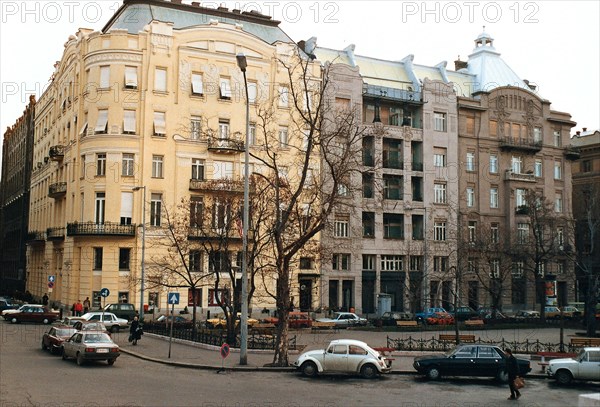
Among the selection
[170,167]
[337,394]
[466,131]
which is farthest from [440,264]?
[337,394]

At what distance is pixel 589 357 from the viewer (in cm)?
2275

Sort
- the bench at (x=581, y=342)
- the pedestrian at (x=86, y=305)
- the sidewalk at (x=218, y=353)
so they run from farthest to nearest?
1. the pedestrian at (x=86, y=305)
2. the bench at (x=581, y=342)
3. the sidewalk at (x=218, y=353)

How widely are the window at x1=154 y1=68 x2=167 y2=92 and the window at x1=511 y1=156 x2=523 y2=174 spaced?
39.1m

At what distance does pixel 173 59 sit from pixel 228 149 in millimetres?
8954

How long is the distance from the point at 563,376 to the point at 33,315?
116ft

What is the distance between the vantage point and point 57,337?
28.1 m

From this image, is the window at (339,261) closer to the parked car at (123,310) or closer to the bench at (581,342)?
the parked car at (123,310)

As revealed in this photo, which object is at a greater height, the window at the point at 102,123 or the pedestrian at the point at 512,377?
the window at the point at 102,123

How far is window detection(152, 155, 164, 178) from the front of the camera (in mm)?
53469

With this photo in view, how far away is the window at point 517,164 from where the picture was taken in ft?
231

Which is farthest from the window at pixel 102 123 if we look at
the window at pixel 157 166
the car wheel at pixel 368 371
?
the car wheel at pixel 368 371

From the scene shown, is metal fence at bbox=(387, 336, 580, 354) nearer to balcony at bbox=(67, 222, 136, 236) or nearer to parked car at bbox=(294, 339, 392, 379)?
parked car at bbox=(294, 339, 392, 379)

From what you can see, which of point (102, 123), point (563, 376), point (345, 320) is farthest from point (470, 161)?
point (563, 376)

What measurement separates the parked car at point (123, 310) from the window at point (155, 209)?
342 inches
